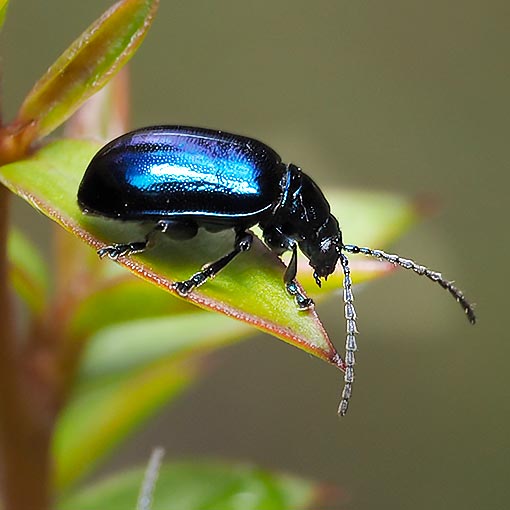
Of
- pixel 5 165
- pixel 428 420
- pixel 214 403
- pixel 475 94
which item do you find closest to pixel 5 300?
pixel 5 165

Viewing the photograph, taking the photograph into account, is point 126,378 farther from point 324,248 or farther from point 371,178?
point 371,178

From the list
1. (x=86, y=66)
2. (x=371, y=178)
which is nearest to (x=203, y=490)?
(x=86, y=66)

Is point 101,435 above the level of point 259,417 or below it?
above

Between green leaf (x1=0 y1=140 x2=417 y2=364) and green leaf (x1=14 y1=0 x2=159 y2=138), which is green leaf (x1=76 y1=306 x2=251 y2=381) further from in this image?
green leaf (x1=14 y1=0 x2=159 y2=138)

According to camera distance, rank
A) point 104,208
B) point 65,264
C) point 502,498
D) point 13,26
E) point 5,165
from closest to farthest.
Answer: point 5,165 → point 104,208 → point 65,264 → point 502,498 → point 13,26

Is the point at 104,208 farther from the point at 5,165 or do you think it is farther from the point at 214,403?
the point at 214,403

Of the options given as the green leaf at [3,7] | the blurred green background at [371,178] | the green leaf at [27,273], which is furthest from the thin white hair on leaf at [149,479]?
the blurred green background at [371,178]

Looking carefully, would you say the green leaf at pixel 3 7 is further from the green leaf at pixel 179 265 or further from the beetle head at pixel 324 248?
the beetle head at pixel 324 248
